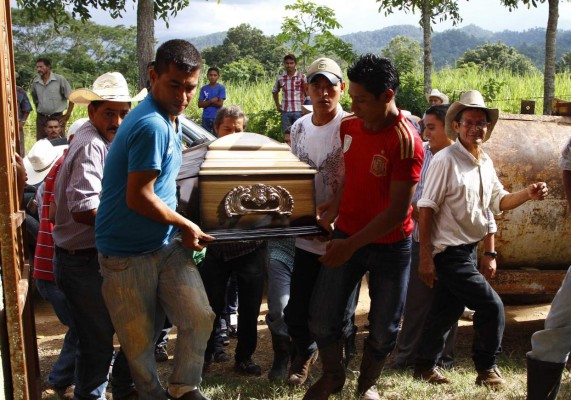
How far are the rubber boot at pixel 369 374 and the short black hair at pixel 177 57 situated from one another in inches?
Answer: 73.6

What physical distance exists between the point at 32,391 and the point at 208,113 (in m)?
11.3

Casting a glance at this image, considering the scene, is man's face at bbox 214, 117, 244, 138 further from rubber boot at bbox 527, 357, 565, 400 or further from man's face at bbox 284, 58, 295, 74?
man's face at bbox 284, 58, 295, 74

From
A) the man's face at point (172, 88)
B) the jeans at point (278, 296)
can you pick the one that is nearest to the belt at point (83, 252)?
the man's face at point (172, 88)

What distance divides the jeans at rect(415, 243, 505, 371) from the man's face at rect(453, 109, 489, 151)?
25.0 inches

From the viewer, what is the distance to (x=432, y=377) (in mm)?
5047

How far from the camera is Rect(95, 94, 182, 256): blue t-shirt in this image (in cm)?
346

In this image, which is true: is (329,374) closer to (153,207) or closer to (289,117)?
(153,207)

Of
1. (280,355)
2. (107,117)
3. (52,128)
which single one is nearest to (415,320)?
(280,355)

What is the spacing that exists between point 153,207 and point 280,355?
212 cm

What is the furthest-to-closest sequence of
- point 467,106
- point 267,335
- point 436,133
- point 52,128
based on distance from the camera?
point 52,128 → point 267,335 → point 436,133 → point 467,106

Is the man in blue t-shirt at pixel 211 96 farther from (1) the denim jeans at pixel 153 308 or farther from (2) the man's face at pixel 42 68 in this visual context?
(1) the denim jeans at pixel 153 308

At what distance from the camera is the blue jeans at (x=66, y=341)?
15.4 ft

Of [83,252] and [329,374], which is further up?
[83,252]

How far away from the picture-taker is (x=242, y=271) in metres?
5.21
